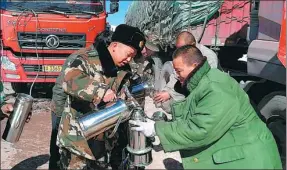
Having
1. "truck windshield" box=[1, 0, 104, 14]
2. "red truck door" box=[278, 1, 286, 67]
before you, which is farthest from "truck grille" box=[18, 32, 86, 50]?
"red truck door" box=[278, 1, 286, 67]

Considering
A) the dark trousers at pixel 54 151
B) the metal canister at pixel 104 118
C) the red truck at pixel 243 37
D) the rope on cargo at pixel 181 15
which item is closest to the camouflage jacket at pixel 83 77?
the metal canister at pixel 104 118

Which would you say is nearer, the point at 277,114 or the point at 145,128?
the point at 145,128

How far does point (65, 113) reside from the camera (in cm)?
246

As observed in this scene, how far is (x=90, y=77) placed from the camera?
89.9 inches

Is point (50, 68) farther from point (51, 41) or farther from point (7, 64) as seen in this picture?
point (7, 64)

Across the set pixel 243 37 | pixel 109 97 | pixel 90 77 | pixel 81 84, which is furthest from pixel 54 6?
pixel 109 97

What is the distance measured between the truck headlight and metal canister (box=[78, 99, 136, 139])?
504cm

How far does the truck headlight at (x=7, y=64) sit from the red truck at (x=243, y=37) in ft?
10.00

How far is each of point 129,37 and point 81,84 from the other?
0.48 m

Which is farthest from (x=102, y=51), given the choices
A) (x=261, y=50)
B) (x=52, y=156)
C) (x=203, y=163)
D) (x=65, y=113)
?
(x=261, y=50)

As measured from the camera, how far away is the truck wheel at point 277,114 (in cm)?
356

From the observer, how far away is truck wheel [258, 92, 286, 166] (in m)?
3.56

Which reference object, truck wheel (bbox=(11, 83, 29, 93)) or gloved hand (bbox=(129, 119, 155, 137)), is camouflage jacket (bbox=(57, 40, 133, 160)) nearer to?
gloved hand (bbox=(129, 119, 155, 137))

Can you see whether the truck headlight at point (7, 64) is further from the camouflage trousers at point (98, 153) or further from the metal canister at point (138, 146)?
the metal canister at point (138, 146)
